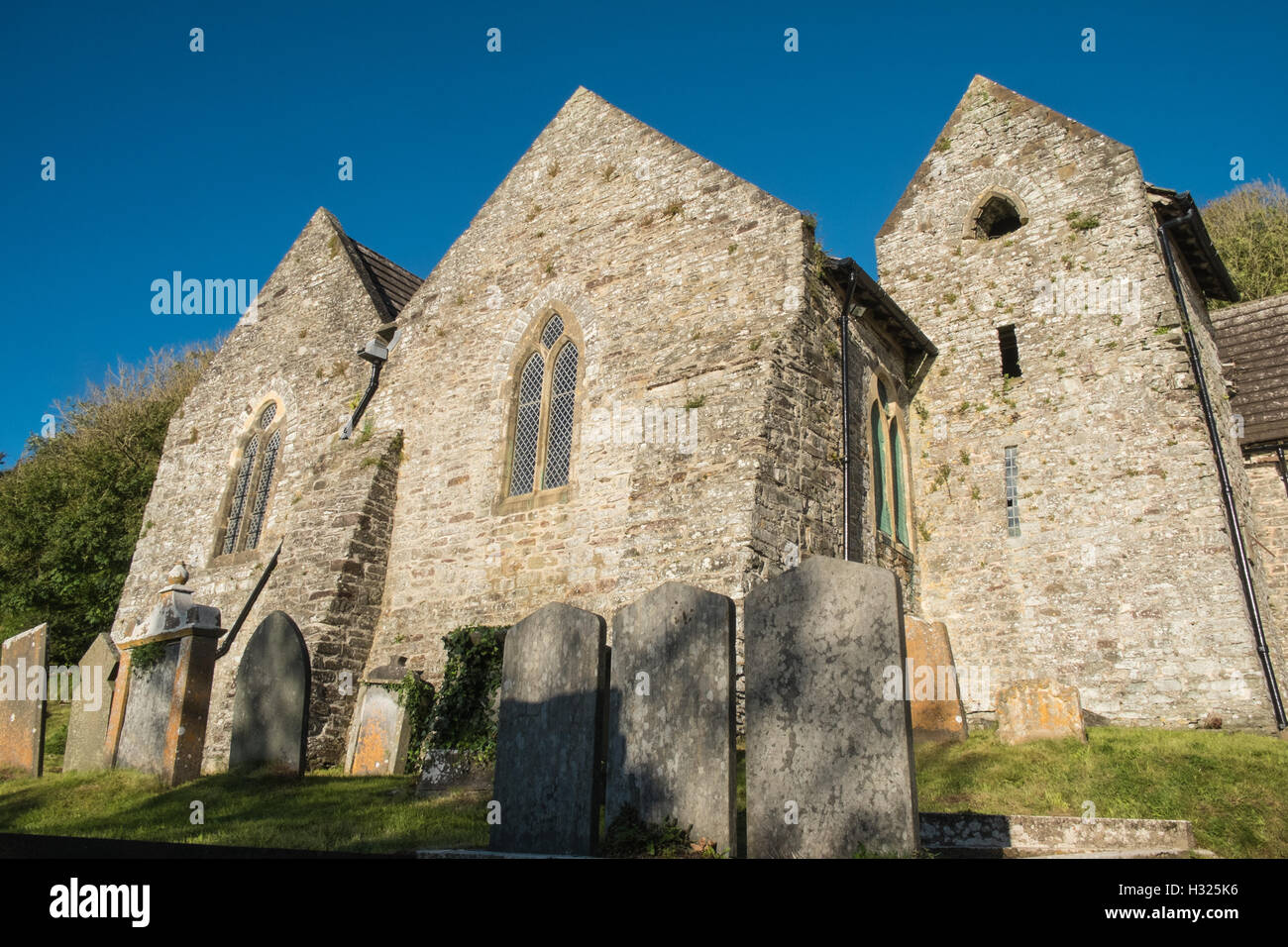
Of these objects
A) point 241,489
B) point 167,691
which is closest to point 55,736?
point 241,489

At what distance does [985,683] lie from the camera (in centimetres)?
1289

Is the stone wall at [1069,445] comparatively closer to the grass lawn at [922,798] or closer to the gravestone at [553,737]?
the grass lawn at [922,798]

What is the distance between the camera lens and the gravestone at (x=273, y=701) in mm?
8164

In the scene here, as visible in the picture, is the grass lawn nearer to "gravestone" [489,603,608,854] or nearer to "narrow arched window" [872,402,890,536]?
"gravestone" [489,603,608,854]

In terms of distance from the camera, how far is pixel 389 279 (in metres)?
18.6

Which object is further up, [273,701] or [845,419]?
[845,419]

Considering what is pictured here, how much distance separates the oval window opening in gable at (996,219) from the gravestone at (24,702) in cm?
1571

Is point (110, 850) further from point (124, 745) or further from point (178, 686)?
point (124, 745)

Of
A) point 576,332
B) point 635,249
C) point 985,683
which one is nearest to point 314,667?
point 576,332

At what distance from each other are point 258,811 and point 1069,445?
38.7 ft

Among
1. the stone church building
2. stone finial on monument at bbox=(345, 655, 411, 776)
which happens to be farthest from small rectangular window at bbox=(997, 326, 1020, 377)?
stone finial on monument at bbox=(345, 655, 411, 776)

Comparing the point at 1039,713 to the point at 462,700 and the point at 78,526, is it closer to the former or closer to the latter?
the point at 462,700

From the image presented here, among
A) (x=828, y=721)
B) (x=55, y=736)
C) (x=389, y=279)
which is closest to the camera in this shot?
(x=828, y=721)

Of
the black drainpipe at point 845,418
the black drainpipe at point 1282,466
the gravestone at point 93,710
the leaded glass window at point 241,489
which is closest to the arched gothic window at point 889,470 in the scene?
the black drainpipe at point 845,418
